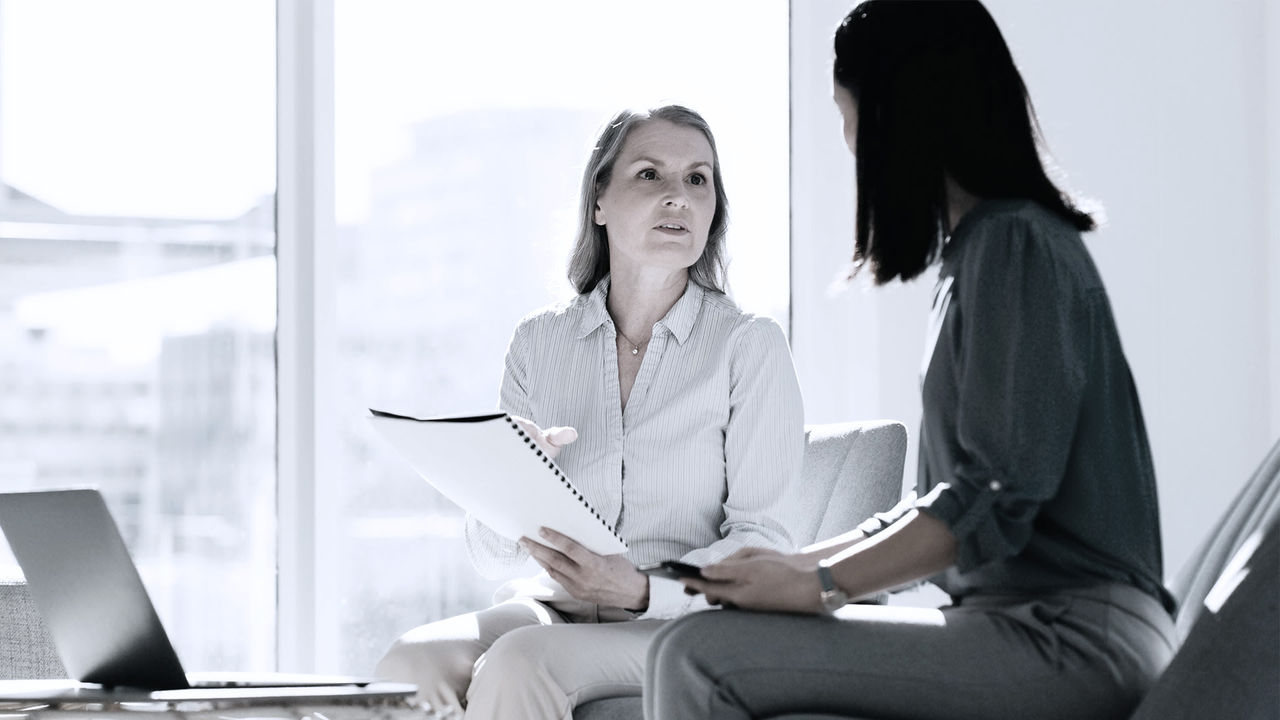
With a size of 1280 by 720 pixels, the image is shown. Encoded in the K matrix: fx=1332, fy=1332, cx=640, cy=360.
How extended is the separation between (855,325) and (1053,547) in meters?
1.98

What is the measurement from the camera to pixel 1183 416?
3.19m

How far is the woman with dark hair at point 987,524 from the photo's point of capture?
1278mm

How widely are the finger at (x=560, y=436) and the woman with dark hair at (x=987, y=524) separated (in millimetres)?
603

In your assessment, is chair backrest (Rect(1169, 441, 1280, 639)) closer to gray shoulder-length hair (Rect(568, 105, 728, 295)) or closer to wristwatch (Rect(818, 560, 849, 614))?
wristwatch (Rect(818, 560, 849, 614))

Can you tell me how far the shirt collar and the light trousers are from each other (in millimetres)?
497

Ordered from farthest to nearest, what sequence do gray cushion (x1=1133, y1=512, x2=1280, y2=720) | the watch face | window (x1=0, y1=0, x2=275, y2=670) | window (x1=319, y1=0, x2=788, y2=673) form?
window (x1=319, y1=0, x2=788, y2=673) < window (x1=0, y1=0, x2=275, y2=670) < the watch face < gray cushion (x1=1133, y1=512, x2=1280, y2=720)

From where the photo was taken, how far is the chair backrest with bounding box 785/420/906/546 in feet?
7.02

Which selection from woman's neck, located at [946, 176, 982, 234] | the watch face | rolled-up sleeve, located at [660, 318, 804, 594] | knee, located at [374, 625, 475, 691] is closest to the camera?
the watch face

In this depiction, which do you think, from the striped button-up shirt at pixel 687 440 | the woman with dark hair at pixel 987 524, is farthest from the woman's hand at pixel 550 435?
the woman with dark hair at pixel 987 524

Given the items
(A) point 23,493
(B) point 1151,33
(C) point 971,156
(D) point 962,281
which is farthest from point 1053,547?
(B) point 1151,33

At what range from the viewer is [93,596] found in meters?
1.41

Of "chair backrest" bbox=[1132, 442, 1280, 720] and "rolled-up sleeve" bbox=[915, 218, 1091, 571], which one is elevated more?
"rolled-up sleeve" bbox=[915, 218, 1091, 571]

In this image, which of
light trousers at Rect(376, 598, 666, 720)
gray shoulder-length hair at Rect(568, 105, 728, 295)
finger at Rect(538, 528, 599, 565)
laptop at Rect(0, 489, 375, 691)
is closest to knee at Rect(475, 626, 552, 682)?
light trousers at Rect(376, 598, 666, 720)

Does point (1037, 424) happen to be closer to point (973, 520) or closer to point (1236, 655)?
point (973, 520)
